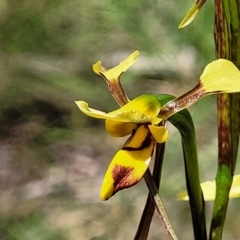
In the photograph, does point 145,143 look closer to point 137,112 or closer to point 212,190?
point 137,112

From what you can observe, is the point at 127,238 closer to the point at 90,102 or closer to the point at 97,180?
the point at 97,180

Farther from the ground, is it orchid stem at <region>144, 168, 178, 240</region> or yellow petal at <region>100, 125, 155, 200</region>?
yellow petal at <region>100, 125, 155, 200</region>

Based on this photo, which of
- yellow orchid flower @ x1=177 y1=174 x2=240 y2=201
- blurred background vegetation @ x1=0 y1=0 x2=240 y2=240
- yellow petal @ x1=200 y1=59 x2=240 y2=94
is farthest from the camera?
blurred background vegetation @ x1=0 y1=0 x2=240 y2=240

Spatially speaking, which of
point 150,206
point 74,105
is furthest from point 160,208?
point 74,105

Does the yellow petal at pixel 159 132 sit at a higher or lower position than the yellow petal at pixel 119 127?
lower

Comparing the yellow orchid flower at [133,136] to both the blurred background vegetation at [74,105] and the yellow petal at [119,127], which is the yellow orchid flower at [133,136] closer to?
the yellow petal at [119,127]

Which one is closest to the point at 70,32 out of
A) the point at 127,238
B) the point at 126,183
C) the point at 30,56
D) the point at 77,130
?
the point at 30,56

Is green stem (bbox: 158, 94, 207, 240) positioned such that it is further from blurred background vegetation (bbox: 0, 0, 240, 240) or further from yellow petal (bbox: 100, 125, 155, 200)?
blurred background vegetation (bbox: 0, 0, 240, 240)

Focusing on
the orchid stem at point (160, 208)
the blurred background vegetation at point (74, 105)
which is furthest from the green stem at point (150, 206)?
the blurred background vegetation at point (74, 105)

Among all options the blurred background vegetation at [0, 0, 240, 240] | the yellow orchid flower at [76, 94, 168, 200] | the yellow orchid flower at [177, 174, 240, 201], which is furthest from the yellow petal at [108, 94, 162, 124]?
the blurred background vegetation at [0, 0, 240, 240]
